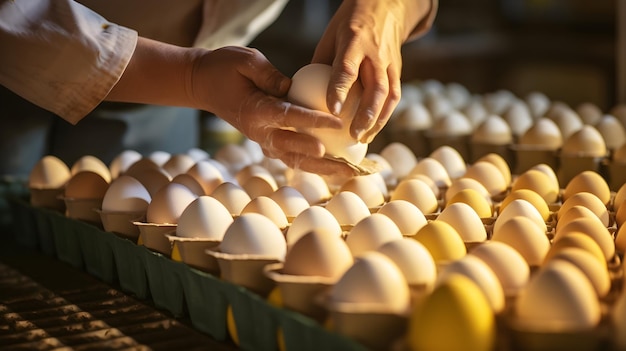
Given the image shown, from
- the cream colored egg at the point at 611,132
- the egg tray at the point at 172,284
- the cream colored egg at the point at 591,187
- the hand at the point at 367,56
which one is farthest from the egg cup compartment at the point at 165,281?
the cream colored egg at the point at 611,132

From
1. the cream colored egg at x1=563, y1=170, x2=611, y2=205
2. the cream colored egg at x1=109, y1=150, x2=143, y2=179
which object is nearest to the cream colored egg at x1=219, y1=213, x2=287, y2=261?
the cream colored egg at x1=563, y1=170, x2=611, y2=205

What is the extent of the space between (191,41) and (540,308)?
4.23ft

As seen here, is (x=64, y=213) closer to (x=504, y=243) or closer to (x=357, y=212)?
(x=357, y=212)

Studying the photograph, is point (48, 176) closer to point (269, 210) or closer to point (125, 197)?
point (125, 197)

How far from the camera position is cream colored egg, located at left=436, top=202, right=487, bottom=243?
41.8 inches

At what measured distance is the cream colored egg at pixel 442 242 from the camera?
97cm

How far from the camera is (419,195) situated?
1.25m

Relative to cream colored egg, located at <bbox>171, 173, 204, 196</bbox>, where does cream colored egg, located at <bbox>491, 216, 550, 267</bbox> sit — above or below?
below

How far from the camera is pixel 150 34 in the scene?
1.80 metres

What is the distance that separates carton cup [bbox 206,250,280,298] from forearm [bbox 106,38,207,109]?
394mm

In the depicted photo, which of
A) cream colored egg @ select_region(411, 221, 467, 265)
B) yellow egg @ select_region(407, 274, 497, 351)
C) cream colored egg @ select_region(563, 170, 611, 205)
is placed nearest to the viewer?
yellow egg @ select_region(407, 274, 497, 351)

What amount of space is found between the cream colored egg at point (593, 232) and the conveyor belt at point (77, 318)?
43 centimetres

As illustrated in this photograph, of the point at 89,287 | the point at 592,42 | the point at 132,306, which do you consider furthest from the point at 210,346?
the point at 592,42

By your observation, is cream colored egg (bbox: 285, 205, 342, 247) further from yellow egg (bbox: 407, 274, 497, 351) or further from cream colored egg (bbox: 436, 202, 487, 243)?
yellow egg (bbox: 407, 274, 497, 351)
